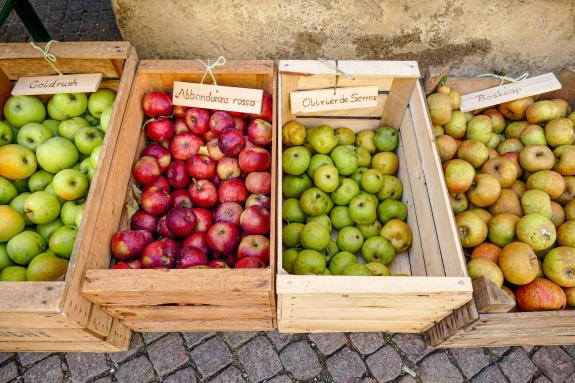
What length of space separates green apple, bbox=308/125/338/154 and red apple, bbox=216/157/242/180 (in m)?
0.54

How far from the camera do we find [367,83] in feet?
8.34

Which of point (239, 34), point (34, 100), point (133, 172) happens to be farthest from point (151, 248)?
point (239, 34)

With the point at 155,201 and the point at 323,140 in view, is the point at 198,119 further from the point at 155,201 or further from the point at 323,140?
the point at 323,140

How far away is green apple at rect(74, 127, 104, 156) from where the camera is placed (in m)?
2.41

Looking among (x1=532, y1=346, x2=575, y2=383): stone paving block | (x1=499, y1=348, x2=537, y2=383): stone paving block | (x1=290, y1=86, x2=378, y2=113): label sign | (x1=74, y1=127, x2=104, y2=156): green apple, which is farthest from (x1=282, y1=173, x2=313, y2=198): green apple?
(x1=532, y1=346, x2=575, y2=383): stone paving block

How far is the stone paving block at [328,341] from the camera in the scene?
2.61 m

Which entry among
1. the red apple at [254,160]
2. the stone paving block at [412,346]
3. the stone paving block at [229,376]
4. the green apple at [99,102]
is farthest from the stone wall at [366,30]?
the stone paving block at [229,376]

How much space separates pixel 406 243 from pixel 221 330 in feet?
4.36

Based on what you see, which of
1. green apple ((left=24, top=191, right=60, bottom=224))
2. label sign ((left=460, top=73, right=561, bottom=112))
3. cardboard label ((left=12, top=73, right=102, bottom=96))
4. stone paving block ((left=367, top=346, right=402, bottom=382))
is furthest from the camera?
label sign ((left=460, top=73, right=561, bottom=112))

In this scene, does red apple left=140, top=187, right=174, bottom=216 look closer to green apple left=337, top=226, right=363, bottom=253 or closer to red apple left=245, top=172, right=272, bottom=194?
red apple left=245, top=172, right=272, bottom=194

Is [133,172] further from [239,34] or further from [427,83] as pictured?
[427,83]

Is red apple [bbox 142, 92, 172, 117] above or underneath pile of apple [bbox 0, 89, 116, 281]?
above

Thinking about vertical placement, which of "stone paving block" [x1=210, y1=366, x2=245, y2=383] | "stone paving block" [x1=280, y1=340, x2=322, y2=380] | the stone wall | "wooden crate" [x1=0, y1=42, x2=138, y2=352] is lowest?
"stone paving block" [x1=210, y1=366, x2=245, y2=383]

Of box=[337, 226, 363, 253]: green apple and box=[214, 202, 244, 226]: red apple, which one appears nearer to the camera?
box=[214, 202, 244, 226]: red apple
